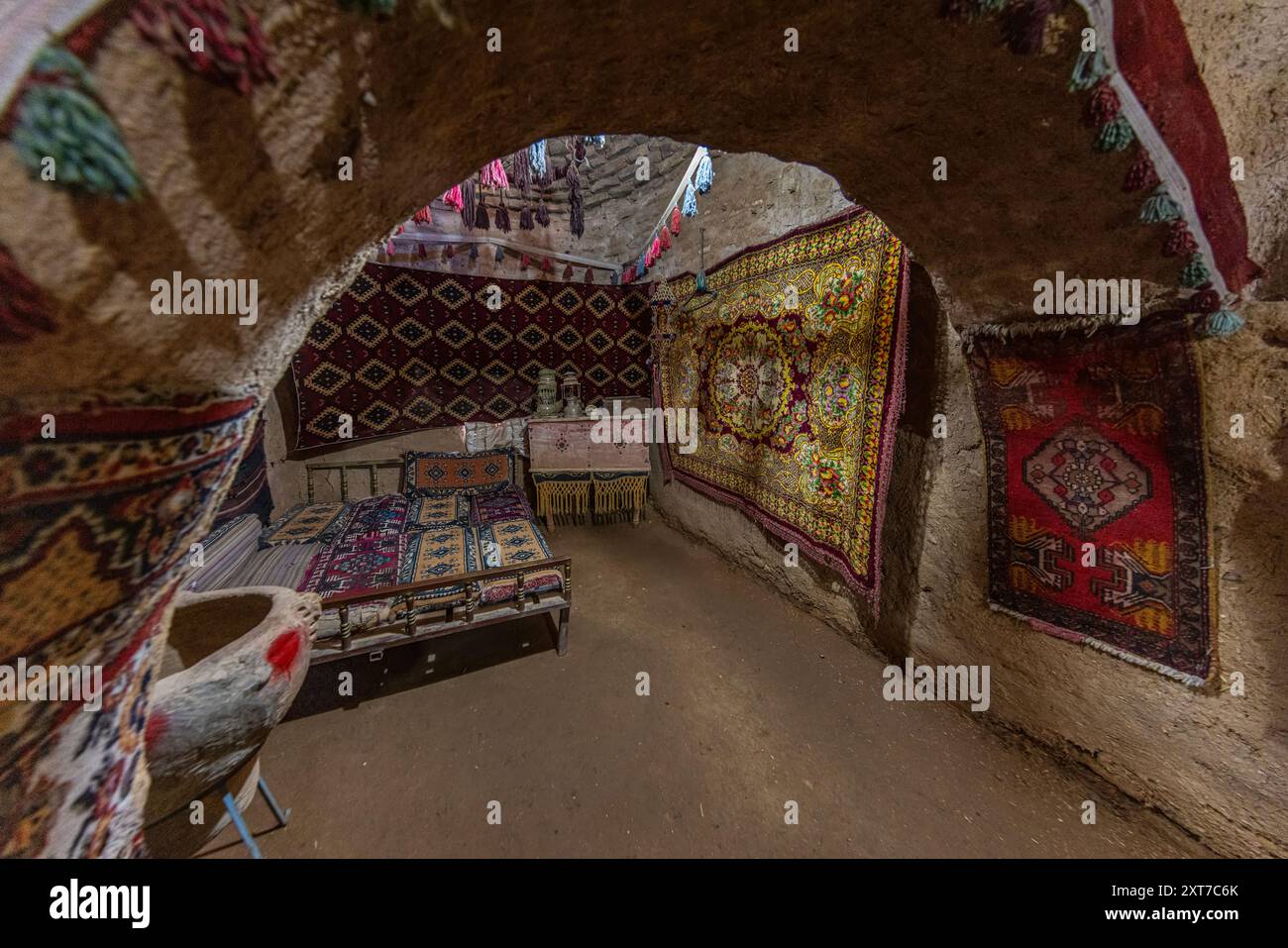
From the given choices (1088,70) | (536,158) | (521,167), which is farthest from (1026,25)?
(521,167)

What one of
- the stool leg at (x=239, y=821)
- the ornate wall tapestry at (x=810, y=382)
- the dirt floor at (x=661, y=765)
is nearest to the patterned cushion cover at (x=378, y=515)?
the dirt floor at (x=661, y=765)

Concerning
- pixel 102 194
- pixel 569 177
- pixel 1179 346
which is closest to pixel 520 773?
pixel 102 194

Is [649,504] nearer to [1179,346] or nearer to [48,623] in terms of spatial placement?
[1179,346]

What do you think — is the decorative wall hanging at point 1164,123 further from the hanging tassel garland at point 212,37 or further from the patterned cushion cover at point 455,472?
the patterned cushion cover at point 455,472

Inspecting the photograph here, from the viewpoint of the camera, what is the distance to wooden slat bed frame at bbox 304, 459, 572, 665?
204cm

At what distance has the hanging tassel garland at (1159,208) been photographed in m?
1.04

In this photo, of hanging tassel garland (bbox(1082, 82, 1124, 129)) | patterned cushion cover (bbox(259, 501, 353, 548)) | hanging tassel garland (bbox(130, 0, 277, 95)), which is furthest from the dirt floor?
hanging tassel garland (bbox(1082, 82, 1124, 129))

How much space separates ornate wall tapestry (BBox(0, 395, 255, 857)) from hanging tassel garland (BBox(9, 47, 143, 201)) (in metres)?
0.24

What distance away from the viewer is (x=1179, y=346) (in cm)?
127

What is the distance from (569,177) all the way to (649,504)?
143 inches

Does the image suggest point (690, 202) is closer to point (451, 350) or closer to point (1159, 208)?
point (451, 350)

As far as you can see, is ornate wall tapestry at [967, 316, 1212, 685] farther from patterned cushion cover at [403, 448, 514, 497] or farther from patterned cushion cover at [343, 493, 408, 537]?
patterned cushion cover at [403, 448, 514, 497]

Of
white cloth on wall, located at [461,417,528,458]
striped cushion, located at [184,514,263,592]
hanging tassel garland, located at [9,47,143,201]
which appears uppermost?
hanging tassel garland, located at [9,47,143,201]

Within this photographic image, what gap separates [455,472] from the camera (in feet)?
14.4
